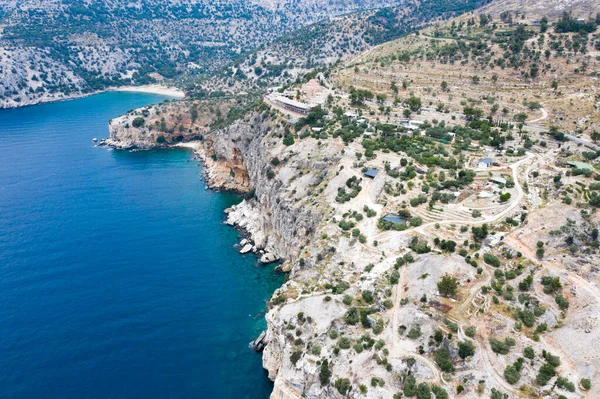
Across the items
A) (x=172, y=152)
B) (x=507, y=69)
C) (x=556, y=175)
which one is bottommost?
(x=172, y=152)

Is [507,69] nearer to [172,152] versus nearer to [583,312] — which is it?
[583,312]

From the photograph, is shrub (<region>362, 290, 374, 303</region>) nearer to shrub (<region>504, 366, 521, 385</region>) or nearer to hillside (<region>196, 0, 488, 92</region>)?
shrub (<region>504, 366, 521, 385</region>)

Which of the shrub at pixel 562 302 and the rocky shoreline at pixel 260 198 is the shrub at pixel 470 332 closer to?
the shrub at pixel 562 302

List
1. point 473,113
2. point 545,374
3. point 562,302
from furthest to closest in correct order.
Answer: point 473,113, point 562,302, point 545,374

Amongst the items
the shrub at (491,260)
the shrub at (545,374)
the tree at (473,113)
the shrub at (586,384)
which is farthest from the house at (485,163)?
the shrub at (586,384)

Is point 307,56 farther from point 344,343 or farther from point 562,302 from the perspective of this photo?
point 344,343

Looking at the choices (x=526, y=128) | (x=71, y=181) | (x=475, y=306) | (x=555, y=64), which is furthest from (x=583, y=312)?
(x=71, y=181)

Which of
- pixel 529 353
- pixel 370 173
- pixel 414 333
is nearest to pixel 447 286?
pixel 414 333
